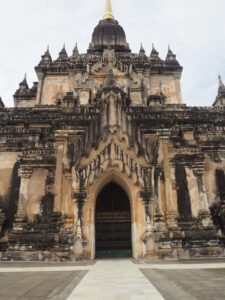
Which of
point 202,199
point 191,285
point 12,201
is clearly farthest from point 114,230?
point 191,285

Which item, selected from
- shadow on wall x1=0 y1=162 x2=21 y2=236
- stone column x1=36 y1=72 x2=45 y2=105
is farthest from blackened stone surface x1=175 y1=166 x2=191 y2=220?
stone column x1=36 y1=72 x2=45 y2=105

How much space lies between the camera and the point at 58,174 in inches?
541

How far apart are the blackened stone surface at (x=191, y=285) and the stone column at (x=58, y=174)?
22.8 ft

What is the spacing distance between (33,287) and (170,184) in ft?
29.9

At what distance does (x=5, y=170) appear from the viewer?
628 inches

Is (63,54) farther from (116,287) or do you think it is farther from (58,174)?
(116,287)

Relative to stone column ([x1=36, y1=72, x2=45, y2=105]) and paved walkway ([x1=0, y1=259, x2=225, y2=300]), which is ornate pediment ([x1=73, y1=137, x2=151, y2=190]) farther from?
stone column ([x1=36, y1=72, x2=45, y2=105])

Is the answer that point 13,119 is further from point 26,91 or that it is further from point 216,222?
point 216,222

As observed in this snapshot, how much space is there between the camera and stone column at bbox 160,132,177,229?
12.7m

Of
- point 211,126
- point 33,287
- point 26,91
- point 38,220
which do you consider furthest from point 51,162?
point 26,91

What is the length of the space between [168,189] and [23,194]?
25.9 ft

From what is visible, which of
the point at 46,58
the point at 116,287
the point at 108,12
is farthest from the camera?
the point at 108,12

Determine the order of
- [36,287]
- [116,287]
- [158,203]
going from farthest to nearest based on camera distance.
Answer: [158,203], [36,287], [116,287]

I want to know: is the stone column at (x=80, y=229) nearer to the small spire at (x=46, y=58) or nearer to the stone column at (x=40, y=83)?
the stone column at (x=40, y=83)
